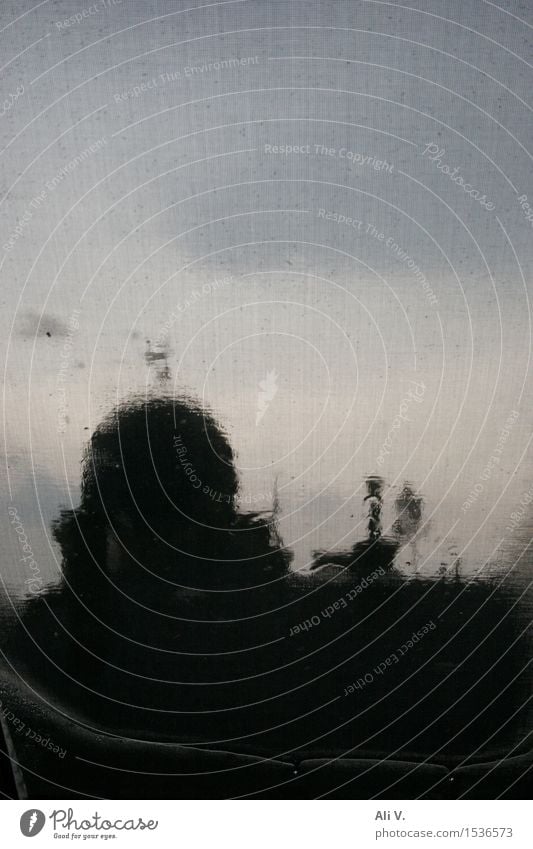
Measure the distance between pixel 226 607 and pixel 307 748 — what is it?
0.31m

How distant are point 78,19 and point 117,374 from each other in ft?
2.03

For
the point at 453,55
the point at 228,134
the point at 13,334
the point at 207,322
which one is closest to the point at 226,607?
the point at 207,322

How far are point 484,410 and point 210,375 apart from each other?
498 millimetres

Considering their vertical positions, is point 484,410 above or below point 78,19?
below

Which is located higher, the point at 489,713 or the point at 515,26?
the point at 515,26

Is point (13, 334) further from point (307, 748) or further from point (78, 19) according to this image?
point (307, 748)

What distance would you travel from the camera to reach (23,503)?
1141 mm

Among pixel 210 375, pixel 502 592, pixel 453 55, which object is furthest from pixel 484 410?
pixel 453 55

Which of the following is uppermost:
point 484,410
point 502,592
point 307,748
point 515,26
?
point 515,26

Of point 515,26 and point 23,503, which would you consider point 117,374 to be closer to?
point 23,503

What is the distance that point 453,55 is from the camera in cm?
108

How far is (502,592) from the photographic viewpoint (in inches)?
44.9

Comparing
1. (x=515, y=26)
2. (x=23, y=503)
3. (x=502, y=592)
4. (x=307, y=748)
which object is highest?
(x=515, y=26)

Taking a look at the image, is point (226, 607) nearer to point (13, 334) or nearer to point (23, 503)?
point (23, 503)
